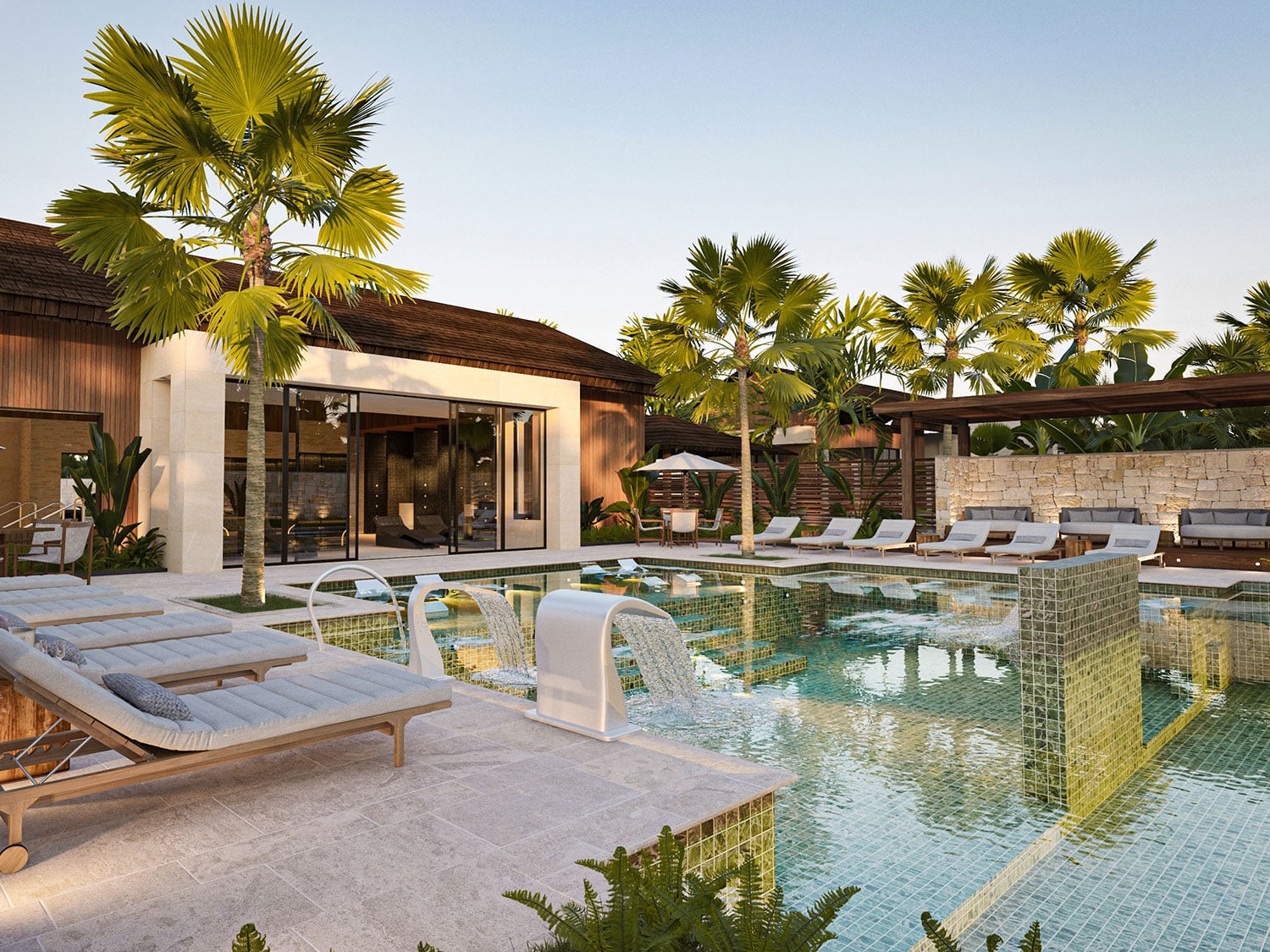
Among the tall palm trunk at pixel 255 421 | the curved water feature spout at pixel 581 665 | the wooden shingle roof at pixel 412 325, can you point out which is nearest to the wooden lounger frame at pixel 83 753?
the curved water feature spout at pixel 581 665

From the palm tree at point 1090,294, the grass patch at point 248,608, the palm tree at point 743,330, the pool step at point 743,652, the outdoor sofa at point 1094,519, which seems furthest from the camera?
the palm tree at point 1090,294

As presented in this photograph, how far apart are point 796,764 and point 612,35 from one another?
15896mm

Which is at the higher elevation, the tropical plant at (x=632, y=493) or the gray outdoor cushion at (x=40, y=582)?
the tropical plant at (x=632, y=493)

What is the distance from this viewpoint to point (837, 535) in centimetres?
1664

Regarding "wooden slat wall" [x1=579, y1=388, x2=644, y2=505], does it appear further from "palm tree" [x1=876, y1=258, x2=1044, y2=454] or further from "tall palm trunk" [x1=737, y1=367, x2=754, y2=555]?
"palm tree" [x1=876, y1=258, x2=1044, y2=454]

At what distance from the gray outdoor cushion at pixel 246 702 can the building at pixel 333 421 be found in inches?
397

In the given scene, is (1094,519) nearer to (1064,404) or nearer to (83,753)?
(1064,404)

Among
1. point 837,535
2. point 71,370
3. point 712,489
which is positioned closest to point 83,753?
point 71,370

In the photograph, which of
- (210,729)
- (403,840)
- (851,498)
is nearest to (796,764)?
(403,840)

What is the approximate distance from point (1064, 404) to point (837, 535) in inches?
196

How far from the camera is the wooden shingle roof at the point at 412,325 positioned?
41.5ft

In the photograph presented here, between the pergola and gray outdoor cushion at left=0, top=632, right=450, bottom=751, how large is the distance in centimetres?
1347

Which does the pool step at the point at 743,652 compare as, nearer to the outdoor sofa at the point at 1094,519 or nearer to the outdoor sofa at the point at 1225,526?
the outdoor sofa at the point at 1094,519

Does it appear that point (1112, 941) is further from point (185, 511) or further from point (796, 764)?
point (185, 511)
